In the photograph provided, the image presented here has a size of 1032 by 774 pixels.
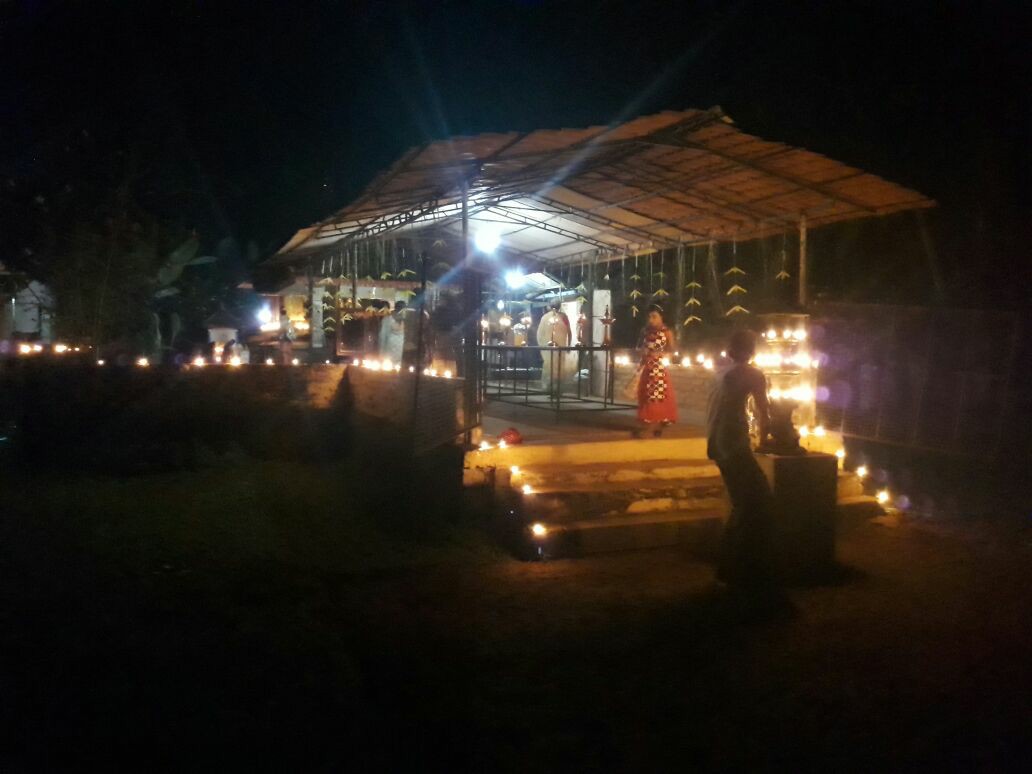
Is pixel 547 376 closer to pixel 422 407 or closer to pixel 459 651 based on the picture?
pixel 422 407

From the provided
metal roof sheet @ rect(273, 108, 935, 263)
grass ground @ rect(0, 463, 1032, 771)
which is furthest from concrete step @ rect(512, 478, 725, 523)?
metal roof sheet @ rect(273, 108, 935, 263)

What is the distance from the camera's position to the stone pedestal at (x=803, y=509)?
22.5 feet

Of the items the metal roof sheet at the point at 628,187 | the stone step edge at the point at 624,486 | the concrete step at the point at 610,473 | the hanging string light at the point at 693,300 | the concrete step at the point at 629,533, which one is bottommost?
the concrete step at the point at 629,533

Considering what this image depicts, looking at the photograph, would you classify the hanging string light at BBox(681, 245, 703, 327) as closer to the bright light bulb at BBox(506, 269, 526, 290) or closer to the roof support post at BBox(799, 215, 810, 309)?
the roof support post at BBox(799, 215, 810, 309)

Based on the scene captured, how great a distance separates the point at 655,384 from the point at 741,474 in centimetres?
335

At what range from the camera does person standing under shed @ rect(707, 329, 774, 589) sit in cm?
659

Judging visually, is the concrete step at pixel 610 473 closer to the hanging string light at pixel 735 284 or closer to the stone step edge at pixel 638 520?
the stone step edge at pixel 638 520

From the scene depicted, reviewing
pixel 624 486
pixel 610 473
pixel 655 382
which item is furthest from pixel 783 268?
pixel 624 486

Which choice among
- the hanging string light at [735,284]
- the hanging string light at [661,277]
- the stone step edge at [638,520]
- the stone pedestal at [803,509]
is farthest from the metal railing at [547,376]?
the stone pedestal at [803,509]

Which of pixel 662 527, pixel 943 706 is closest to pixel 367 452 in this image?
pixel 662 527

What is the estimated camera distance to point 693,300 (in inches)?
553

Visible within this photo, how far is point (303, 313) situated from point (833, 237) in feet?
39.4

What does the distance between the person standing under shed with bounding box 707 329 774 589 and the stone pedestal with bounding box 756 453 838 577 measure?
0.22 meters

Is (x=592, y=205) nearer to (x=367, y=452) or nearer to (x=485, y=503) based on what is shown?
(x=367, y=452)
